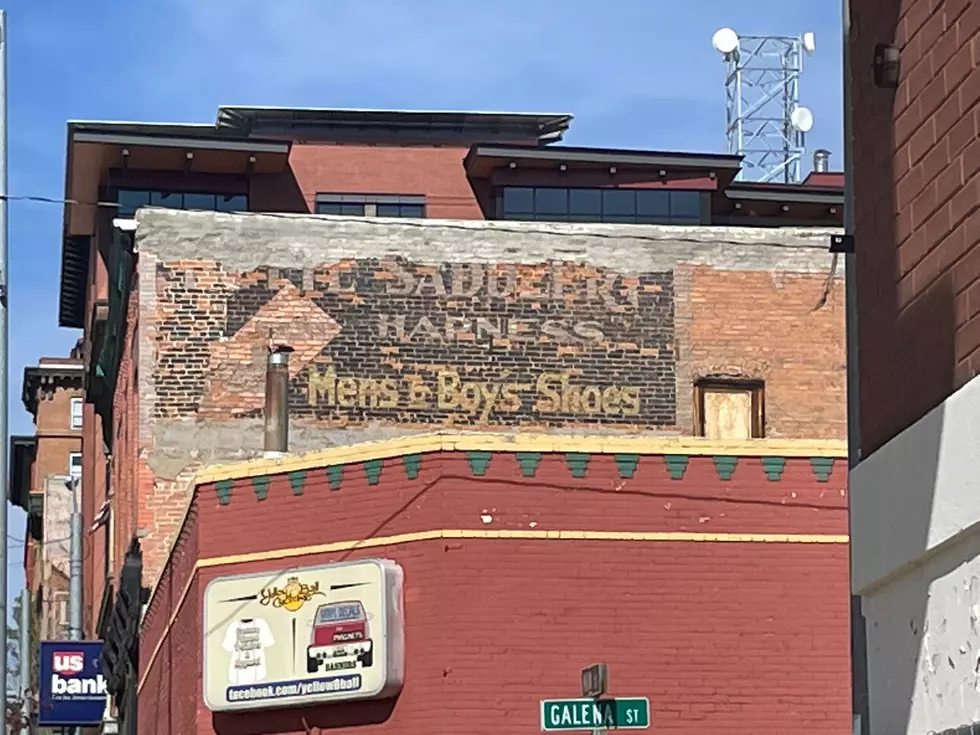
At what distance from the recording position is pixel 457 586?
18719 mm

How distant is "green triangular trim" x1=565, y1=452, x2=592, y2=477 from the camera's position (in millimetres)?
19125

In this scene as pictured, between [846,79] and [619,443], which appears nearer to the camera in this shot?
[846,79]

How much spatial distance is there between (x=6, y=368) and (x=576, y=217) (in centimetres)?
2378

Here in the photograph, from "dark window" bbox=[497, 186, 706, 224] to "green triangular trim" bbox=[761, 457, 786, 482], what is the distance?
19466mm

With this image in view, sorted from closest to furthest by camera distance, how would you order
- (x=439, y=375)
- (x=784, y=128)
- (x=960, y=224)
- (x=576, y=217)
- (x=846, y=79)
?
(x=960, y=224) < (x=846, y=79) < (x=439, y=375) < (x=576, y=217) < (x=784, y=128)

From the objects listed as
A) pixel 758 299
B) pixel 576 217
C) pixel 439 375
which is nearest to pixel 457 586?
pixel 439 375

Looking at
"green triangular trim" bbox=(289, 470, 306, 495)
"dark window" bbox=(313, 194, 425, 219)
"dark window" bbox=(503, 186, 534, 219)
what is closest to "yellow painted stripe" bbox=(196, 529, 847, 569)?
"green triangular trim" bbox=(289, 470, 306, 495)

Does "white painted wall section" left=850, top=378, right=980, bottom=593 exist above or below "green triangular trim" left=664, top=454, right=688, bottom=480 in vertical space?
below

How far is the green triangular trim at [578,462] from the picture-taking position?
19.1m

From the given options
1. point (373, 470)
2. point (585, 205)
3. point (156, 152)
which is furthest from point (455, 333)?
point (156, 152)

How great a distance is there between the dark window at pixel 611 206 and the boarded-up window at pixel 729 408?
940 cm

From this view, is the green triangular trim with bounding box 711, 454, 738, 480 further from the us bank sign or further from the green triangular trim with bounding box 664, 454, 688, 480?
the us bank sign

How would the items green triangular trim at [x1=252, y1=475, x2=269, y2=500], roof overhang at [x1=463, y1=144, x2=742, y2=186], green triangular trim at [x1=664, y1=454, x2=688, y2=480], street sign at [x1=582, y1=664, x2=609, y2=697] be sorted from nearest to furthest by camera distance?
street sign at [x1=582, y1=664, x2=609, y2=697] → green triangular trim at [x1=664, y1=454, x2=688, y2=480] → green triangular trim at [x1=252, y1=475, x2=269, y2=500] → roof overhang at [x1=463, y1=144, x2=742, y2=186]

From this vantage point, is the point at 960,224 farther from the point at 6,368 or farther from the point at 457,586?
the point at 457,586
